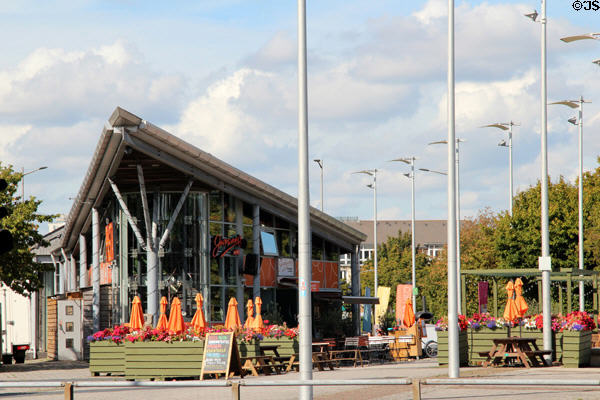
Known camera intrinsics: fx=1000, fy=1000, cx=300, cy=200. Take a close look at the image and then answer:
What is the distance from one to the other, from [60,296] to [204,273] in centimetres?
1738

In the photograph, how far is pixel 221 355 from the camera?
2228 centimetres

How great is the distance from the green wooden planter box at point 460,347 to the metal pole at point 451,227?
192 inches

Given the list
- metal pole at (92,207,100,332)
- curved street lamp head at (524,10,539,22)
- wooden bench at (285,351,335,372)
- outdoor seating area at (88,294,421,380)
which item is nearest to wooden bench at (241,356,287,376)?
outdoor seating area at (88,294,421,380)

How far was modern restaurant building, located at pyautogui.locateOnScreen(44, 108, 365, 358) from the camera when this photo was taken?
35719mm

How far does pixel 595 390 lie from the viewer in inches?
653

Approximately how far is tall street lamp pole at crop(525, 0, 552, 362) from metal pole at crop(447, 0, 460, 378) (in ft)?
16.9

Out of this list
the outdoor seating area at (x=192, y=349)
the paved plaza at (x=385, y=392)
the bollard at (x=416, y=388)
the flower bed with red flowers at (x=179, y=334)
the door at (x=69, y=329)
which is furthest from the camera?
the door at (x=69, y=329)

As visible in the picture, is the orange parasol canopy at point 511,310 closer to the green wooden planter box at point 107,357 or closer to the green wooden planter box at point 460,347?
the green wooden planter box at point 460,347

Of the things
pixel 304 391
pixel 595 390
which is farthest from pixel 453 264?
pixel 304 391

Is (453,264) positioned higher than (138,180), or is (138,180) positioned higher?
(138,180)

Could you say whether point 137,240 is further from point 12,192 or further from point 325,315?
point 325,315

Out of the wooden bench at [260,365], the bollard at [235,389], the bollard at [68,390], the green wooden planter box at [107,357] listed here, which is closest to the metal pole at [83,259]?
the green wooden planter box at [107,357]

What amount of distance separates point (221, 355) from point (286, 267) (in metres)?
20.2

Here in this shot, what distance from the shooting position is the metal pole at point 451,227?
63.7 ft
